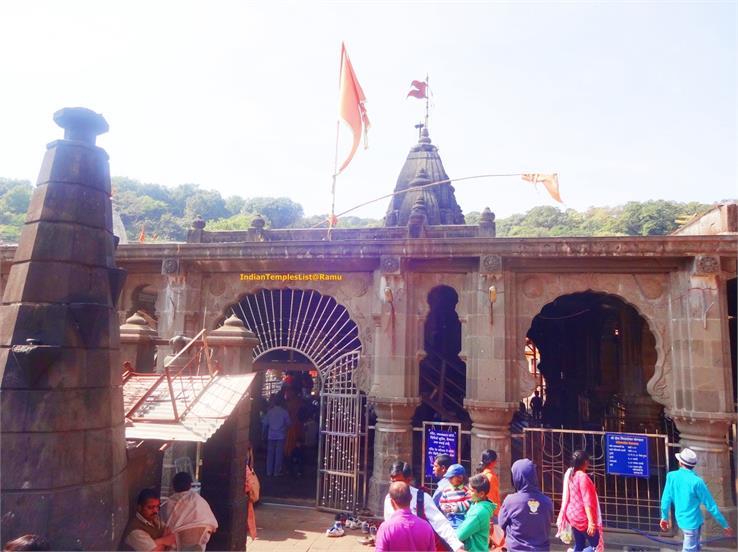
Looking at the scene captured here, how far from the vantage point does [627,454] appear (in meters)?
8.49

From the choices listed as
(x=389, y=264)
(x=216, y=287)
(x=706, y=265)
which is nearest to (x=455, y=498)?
(x=389, y=264)

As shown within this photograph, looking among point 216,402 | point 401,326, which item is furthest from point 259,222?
point 216,402

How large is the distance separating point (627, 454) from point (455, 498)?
16.6 ft

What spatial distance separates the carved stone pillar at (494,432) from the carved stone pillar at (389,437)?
111 cm

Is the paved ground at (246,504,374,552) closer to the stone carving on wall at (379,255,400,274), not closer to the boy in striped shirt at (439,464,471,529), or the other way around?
the boy in striped shirt at (439,464,471,529)

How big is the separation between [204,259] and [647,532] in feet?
29.6

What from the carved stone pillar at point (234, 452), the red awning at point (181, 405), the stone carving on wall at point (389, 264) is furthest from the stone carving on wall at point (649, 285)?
the red awning at point (181, 405)

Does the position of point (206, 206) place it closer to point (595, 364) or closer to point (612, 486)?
point (595, 364)

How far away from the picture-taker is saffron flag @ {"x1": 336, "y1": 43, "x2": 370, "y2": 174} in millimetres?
11586

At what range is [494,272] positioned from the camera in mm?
9141

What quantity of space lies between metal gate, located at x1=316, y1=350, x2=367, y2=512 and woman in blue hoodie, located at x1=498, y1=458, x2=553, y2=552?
4892mm

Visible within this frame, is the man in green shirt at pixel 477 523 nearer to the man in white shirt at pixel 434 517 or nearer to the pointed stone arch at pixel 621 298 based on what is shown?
the man in white shirt at pixel 434 517

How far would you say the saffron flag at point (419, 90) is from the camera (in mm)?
14859

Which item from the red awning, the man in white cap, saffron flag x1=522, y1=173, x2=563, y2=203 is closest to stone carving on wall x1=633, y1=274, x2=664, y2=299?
saffron flag x1=522, y1=173, x2=563, y2=203
